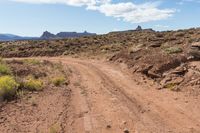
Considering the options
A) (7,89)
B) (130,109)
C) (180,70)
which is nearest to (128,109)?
(130,109)

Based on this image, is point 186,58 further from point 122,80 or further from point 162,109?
point 162,109

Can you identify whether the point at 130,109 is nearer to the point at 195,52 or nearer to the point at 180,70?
the point at 180,70

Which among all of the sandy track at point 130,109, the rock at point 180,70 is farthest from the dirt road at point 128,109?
the rock at point 180,70

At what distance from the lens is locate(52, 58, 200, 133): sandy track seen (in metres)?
11.9

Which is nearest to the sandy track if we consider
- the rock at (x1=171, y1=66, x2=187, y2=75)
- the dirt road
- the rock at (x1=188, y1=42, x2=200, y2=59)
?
the dirt road

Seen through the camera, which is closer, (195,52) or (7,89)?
(7,89)

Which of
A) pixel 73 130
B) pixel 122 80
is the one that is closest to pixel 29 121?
pixel 73 130

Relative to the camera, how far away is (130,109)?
560 inches

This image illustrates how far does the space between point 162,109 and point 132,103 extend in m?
1.42

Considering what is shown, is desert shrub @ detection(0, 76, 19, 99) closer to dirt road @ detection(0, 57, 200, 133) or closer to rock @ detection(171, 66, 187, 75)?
dirt road @ detection(0, 57, 200, 133)

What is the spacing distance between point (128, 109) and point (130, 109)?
0.08m

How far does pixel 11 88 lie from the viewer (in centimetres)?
1645

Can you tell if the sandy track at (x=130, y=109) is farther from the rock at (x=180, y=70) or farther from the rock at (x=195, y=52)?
the rock at (x=195, y=52)

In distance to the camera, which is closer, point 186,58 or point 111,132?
point 111,132
